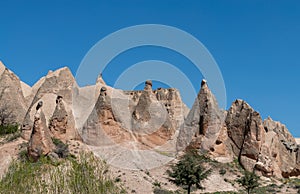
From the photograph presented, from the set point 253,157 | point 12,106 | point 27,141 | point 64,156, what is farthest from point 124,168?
point 12,106

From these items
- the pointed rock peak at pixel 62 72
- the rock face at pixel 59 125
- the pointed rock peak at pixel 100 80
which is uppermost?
the pointed rock peak at pixel 100 80

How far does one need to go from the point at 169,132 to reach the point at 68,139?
7834 mm

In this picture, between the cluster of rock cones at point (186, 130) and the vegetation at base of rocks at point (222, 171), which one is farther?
the cluster of rock cones at point (186, 130)

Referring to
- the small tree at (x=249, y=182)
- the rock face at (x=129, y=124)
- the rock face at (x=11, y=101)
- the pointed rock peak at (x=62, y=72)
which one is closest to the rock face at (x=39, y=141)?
the rock face at (x=129, y=124)

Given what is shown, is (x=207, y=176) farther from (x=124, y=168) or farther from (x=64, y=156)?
(x=64, y=156)

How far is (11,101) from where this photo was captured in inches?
1855

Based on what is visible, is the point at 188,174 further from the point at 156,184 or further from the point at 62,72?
the point at 62,72

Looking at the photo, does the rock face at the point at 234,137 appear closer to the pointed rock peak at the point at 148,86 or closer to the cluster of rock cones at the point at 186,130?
the cluster of rock cones at the point at 186,130

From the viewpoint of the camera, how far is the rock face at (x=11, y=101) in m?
46.2

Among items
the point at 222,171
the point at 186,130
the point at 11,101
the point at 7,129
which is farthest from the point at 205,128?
the point at 11,101

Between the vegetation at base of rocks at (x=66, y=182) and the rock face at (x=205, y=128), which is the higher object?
the rock face at (x=205, y=128)

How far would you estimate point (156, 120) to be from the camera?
133ft

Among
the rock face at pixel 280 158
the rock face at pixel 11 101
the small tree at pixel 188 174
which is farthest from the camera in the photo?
Answer: the rock face at pixel 11 101

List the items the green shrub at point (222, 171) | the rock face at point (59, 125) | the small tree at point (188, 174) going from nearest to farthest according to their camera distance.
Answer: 1. the small tree at point (188, 174)
2. the green shrub at point (222, 171)
3. the rock face at point (59, 125)
